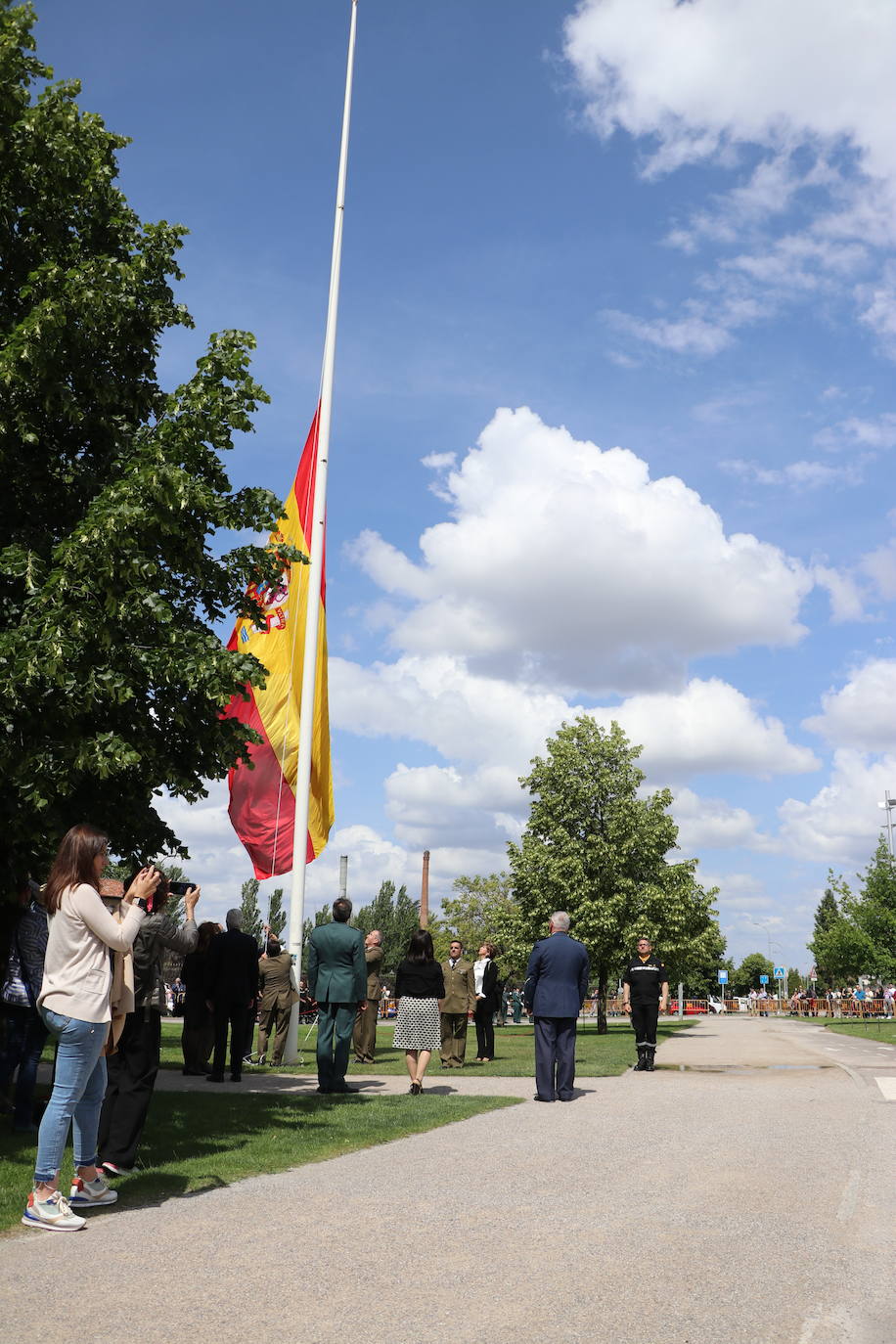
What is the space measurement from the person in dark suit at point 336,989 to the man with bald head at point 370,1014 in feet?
14.8

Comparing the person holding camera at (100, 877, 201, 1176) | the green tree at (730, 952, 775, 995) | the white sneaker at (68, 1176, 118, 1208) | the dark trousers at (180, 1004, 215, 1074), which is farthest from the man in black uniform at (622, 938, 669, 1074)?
the green tree at (730, 952, 775, 995)

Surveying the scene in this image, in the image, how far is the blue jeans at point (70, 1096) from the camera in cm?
568

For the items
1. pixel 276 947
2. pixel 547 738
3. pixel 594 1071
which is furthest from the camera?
pixel 547 738

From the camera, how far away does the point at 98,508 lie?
872 cm

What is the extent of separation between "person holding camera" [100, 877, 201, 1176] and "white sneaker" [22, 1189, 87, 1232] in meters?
1.28

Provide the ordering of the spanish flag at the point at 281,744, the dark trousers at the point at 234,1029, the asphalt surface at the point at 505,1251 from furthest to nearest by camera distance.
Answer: the spanish flag at the point at 281,744
the dark trousers at the point at 234,1029
the asphalt surface at the point at 505,1251

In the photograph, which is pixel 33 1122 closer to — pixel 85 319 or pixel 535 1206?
pixel 535 1206

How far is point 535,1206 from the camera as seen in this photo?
6.29m

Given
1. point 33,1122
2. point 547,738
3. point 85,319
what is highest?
point 547,738

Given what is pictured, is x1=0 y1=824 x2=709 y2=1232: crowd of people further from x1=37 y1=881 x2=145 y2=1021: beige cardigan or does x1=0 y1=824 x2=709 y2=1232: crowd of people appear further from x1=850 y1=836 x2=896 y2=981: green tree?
x1=850 y1=836 x2=896 y2=981: green tree

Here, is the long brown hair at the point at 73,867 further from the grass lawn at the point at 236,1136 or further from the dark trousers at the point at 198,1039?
the dark trousers at the point at 198,1039

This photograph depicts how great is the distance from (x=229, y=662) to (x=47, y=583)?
1455 millimetres

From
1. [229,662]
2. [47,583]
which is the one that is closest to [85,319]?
[47,583]

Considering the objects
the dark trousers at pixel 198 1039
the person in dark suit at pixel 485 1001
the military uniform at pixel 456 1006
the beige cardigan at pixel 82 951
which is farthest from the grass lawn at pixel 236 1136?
the person in dark suit at pixel 485 1001
